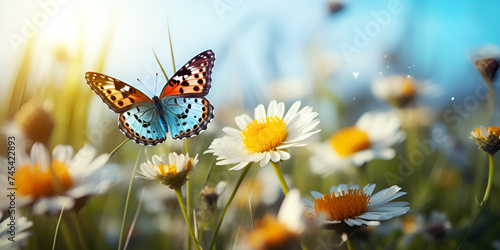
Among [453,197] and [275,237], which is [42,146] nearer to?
[275,237]

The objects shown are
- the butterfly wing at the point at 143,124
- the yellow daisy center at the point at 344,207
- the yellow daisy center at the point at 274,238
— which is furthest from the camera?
the butterfly wing at the point at 143,124

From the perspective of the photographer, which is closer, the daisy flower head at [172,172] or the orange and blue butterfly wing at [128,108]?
the daisy flower head at [172,172]

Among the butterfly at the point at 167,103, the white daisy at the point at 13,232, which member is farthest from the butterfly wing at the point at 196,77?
the white daisy at the point at 13,232

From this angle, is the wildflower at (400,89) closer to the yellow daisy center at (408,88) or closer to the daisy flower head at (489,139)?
the yellow daisy center at (408,88)

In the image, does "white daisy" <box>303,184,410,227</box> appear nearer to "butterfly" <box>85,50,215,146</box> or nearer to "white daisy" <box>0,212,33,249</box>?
"butterfly" <box>85,50,215,146</box>

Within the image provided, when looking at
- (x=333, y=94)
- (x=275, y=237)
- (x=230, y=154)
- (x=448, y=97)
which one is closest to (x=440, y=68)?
(x=448, y=97)

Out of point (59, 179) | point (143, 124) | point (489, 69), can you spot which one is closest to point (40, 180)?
point (59, 179)

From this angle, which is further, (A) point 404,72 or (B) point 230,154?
(A) point 404,72

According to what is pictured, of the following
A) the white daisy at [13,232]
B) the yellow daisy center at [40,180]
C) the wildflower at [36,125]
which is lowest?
the white daisy at [13,232]

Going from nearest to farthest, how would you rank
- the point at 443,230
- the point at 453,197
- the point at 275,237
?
the point at 275,237 → the point at 443,230 → the point at 453,197
